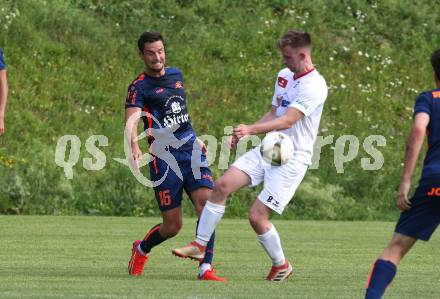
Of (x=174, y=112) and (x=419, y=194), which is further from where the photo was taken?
(x=174, y=112)

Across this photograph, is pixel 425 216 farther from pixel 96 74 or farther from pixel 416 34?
pixel 416 34

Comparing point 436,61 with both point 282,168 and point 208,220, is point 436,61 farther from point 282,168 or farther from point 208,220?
point 208,220

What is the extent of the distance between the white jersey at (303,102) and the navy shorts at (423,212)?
2.46 m

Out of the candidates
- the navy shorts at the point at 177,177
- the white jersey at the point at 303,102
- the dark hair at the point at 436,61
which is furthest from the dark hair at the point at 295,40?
the dark hair at the point at 436,61

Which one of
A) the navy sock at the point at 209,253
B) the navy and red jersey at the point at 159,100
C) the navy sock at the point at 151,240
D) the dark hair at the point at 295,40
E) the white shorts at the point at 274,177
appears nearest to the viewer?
the dark hair at the point at 295,40

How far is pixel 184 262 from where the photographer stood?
39.3 ft

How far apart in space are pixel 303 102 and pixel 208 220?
4.12 feet

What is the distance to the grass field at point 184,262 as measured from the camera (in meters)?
9.03

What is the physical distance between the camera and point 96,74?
2330cm

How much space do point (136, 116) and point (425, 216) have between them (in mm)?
3633

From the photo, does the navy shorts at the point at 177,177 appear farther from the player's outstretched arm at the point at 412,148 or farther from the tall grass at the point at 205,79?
the tall grass at the point at 205,79

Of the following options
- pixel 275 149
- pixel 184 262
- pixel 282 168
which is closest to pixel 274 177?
pixel 282 168

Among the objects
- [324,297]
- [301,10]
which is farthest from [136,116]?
[301,10]

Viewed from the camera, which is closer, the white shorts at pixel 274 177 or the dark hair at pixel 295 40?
the dark hair at pixel 295 40
